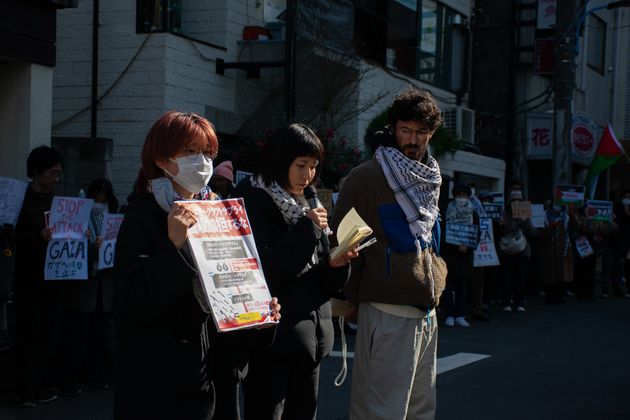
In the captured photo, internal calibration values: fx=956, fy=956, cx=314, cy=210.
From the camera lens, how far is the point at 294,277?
4.08m

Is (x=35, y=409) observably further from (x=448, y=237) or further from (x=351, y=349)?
(x=448, y=237)

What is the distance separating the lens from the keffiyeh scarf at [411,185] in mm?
4699

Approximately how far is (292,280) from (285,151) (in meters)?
0.56

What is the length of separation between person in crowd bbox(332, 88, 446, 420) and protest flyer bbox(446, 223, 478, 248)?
26.5ft

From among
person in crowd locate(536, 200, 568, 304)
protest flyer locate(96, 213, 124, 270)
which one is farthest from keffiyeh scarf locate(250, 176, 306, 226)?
person in crowd locate(536, 200, 568, 304)

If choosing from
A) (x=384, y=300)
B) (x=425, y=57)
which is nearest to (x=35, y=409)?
(x=384, y=300)

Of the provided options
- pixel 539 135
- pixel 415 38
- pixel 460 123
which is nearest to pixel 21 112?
pixel 415 38

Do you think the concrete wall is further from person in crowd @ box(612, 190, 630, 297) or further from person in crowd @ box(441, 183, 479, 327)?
person in crowd @ box(612, 190, 630, 297)

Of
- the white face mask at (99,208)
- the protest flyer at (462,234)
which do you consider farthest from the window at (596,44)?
the white face mask at (99,208)

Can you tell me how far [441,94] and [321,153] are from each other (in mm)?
16786

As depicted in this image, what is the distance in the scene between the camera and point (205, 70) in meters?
14.4

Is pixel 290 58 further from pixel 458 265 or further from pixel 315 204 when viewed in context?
pixel 315 204

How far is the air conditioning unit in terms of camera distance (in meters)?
20.2

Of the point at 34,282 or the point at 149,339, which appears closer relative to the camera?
the point at 149,339
